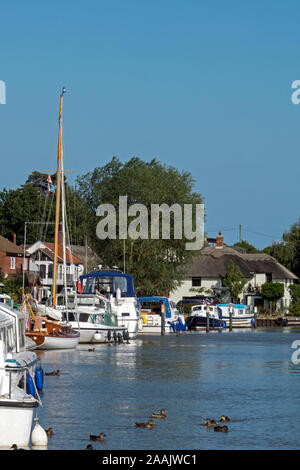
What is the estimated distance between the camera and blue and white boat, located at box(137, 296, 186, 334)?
88.9m

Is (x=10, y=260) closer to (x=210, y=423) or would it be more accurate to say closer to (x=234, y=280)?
(x=234, y=280)

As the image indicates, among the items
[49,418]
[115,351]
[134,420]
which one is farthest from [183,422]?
[115,351]

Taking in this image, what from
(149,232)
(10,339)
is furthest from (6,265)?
(10,339)

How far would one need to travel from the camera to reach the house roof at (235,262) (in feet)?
443

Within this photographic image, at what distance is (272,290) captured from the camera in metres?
136

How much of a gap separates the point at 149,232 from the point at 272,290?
136ft

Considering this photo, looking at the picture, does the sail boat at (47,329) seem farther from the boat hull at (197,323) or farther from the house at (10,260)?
the house at (10,260)

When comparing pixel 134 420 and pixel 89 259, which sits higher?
pixel 89 259

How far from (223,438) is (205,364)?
83.1 feet

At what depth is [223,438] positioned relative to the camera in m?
26.8

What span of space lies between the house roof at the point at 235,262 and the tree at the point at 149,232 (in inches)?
1118

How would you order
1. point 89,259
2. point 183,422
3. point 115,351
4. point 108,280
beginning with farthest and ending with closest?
point 89,259
point 108,280
point 115,351
point 183,422

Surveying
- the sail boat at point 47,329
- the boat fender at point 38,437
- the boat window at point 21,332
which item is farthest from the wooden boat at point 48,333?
the boat fender at point 38,437

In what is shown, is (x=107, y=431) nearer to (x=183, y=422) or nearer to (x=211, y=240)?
(x=183, y=422)
